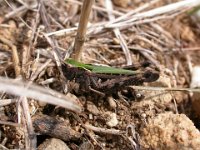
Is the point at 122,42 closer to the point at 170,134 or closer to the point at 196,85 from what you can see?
the point at 196,85

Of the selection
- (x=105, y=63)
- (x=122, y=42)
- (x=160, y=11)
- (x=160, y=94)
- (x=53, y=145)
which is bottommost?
(x=53, y=145)

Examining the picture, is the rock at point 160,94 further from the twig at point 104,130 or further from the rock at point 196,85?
the twig at point 104,130

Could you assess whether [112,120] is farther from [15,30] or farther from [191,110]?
[15,30]

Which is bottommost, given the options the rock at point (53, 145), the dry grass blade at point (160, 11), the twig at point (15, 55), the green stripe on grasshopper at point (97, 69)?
the rock at point (53, 145)

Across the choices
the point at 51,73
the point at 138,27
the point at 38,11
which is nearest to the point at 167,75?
the point at 138,27

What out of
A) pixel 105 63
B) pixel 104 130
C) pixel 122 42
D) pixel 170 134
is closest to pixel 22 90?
pixel 104 130

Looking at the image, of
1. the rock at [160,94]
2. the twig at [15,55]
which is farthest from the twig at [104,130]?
the twig at [15,55]

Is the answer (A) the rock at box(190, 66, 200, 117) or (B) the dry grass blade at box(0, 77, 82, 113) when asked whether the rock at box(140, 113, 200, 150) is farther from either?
(B) the dry grass blade at box(0, 77, 82, 113)

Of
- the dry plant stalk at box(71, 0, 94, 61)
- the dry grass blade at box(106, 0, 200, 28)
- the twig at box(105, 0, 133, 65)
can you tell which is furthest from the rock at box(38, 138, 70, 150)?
the dry grass blade at box(106, 0, 200, 28)
